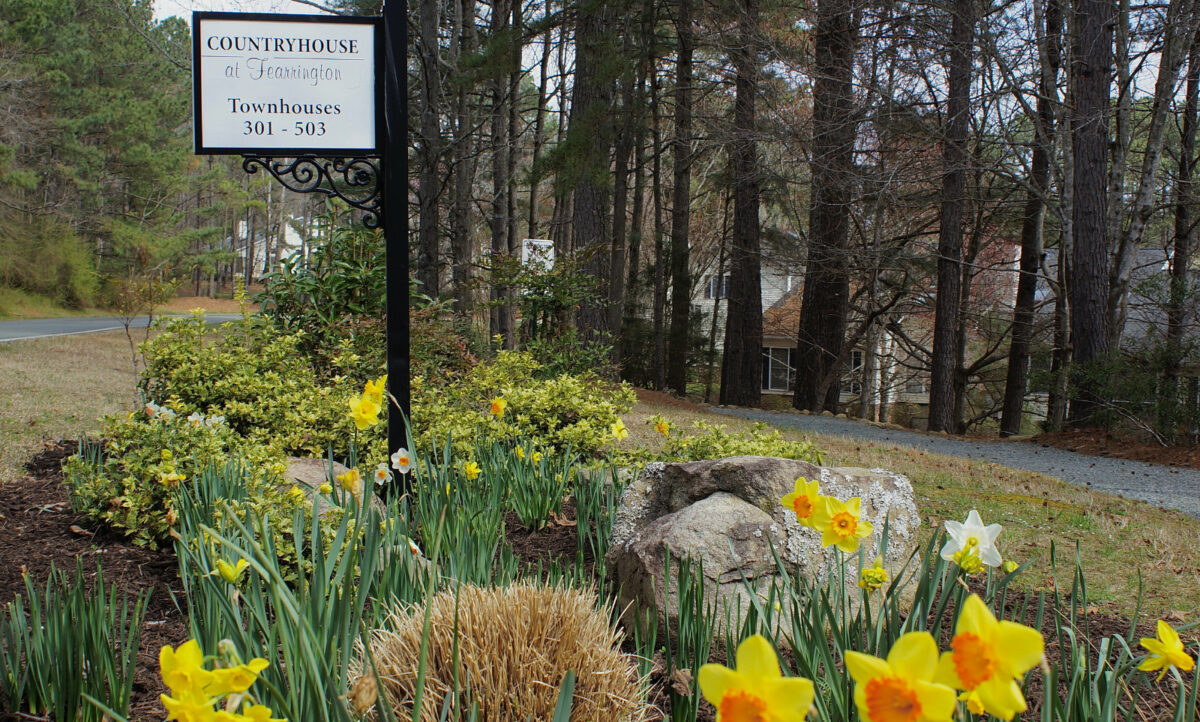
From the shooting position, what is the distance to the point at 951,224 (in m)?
12.9

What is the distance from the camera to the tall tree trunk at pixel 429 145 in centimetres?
891

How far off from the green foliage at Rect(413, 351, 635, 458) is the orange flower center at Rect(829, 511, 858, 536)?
2.51 meters

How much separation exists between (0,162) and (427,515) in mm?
25949

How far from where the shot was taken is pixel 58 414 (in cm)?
630

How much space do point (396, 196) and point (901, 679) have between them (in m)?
3.20

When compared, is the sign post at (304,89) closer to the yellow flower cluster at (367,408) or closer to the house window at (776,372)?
the yellow flower cluster at (367,408)

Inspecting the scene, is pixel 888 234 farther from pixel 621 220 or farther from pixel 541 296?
pixel 541 296

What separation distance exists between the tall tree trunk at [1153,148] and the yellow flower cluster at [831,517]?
1017 centimetres

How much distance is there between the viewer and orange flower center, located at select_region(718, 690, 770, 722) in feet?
2.53

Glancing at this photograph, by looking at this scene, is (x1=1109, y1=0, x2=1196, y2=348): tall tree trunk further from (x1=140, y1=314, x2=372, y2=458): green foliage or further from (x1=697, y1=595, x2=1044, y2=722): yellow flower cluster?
(x1=697, y1=595, x2=1044, y2=722): yellow flower cluster

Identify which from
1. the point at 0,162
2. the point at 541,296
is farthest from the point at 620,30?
the point at 0,162

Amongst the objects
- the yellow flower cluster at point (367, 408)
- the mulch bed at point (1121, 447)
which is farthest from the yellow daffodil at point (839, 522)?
the mulch bed at point (1121, 447)

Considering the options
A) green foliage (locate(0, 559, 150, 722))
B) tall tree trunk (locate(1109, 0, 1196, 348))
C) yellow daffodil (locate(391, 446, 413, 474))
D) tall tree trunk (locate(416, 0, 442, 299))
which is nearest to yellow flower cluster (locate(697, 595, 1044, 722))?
green foliage (locate(0, 559, 150, 722))

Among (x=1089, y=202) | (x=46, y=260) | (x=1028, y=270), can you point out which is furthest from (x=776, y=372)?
(x=46, y=260)
